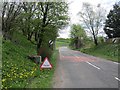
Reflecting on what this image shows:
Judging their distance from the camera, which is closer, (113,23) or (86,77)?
(86,77)

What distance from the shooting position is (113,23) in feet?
175

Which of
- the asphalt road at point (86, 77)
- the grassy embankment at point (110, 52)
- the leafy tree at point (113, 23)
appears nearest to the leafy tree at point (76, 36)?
the leafy tree at point (113, 23)

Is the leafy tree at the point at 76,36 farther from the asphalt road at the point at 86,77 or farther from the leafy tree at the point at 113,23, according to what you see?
the asphalt road at the point at 86,77

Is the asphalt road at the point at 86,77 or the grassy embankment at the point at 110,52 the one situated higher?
the asphalt road at the point at 86,77

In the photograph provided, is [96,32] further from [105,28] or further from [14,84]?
[14,84]

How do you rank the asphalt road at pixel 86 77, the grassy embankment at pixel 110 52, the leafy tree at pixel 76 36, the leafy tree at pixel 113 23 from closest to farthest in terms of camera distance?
the asphalt road at pixel 86 77
the grassy embankment at pixel 110 52
the leafy tree at pixel 113 23
the leafy tree at pixel 76 36

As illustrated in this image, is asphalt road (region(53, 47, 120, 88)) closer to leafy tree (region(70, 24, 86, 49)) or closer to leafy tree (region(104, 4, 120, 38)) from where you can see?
leafy tree (region(104, 4, 120, 38))

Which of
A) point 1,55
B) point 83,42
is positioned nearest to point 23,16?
point 1,55

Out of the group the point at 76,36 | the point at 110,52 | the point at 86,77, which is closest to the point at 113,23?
the point at 110,52

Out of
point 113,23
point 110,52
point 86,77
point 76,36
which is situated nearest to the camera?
point 86,77

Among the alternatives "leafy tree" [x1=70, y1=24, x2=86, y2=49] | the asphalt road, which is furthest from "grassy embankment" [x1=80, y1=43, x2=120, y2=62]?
"leafy tree" [x1=70, y1=24, x2=86, y2=49]

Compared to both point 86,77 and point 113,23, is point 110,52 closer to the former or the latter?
point 113,23

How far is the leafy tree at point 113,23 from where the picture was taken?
174ft

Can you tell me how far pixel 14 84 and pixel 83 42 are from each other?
8546 cm
